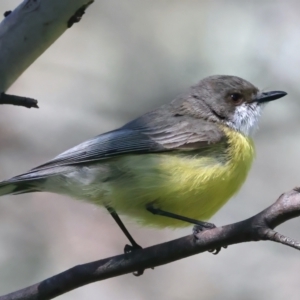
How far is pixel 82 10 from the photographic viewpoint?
3754mm

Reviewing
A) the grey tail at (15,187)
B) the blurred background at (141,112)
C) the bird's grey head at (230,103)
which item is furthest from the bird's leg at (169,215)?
the blurred background at (141,112)

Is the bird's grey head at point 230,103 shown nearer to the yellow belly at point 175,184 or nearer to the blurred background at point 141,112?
the yellow belly at point 175,184

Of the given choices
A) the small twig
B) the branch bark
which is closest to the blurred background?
the small twig

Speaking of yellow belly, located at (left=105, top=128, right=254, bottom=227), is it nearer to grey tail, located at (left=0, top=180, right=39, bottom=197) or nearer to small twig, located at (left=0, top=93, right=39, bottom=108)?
grey tail, located at (left=0, top=180, right=39, bottom=197)

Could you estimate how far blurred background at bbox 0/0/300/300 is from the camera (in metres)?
8.09

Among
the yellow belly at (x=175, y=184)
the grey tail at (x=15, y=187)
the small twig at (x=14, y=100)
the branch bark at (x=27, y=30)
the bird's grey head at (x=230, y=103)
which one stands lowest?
the grey tail at (x=15, y=187)

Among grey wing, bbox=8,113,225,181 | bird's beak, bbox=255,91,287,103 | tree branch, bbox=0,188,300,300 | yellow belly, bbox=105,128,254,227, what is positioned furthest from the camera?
bird's beak, bbox=255,91,287,103

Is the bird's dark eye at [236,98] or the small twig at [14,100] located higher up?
the bird's dark eye at [236,98]

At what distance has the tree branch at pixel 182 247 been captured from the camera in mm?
3139

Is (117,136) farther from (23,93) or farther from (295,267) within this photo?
(23,93)

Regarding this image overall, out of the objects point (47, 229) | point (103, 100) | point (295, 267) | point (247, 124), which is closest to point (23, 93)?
point (103, 100)

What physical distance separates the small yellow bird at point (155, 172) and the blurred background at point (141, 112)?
3172 mm

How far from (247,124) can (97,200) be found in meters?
1.45

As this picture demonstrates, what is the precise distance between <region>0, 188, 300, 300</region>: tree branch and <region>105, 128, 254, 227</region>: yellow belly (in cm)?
90
